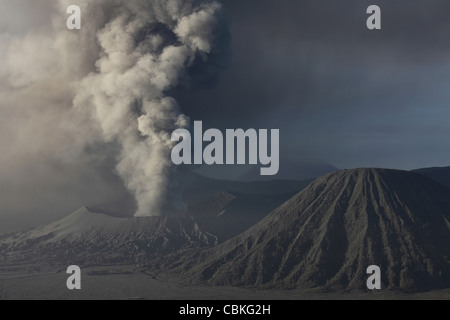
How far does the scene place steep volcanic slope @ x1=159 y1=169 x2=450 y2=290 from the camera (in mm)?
70500

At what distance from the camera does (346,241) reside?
76.8 metres

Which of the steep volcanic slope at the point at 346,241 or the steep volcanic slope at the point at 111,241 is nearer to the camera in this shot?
the steep volcanic slope at the point at 346,241

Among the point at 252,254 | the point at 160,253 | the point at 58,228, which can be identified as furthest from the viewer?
the point at 58,228

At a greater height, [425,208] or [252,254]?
[425,208]

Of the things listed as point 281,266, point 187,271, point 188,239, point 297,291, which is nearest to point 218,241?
point 188,239

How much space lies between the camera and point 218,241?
103 m

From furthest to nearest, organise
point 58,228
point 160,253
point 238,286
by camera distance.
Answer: point 58,228
point 160,253
point 238,286

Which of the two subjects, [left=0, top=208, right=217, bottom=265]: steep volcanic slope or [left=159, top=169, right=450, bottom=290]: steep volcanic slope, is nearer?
Result: [left=159, top=169, right=450, bottom=290]: steep volcanic slope

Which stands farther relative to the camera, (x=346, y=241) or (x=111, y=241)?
(x=111, y=241)

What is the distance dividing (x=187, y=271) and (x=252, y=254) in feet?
38.0

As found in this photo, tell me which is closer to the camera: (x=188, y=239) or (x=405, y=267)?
(x=405, y=267)

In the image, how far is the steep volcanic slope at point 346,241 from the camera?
231 ft

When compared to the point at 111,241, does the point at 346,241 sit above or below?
→ above
